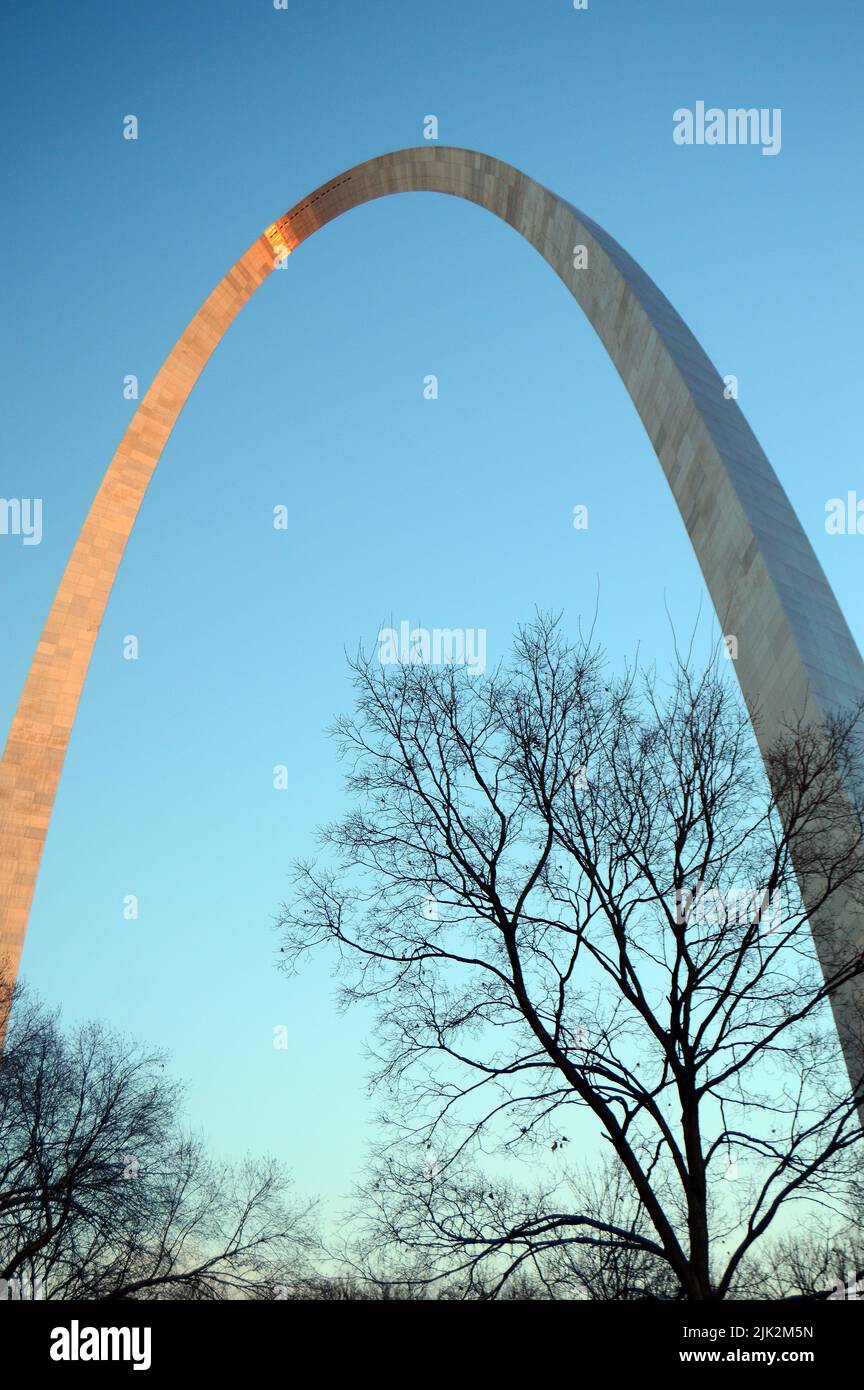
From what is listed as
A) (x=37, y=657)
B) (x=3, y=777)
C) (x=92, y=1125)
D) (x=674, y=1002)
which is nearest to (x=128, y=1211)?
(x=92, y=1125)

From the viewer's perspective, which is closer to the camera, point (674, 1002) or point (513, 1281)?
point (674, 1002)

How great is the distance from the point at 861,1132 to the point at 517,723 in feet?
17.5

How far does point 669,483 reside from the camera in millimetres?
19469

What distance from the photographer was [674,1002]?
11508 millimetres

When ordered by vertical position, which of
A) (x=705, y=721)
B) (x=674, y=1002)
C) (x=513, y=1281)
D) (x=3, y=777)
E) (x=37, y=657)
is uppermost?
(x=37, y=657)

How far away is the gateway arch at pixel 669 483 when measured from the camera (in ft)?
50.7

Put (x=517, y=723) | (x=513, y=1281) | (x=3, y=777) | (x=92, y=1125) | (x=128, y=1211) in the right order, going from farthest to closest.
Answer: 1. (x=3, y=777)
2. (x=92, y=1125)
3. (x=128, y=1211)
4. (x=513, y=1281)
5. (x=517, y=723)

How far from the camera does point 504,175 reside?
2448cm

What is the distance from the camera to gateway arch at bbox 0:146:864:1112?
15.5 metres

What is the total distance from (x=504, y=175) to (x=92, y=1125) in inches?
843

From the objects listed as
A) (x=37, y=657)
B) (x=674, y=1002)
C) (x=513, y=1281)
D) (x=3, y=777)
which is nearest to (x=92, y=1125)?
(x=3, y=777)

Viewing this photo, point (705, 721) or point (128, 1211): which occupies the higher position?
point (705, 721)
